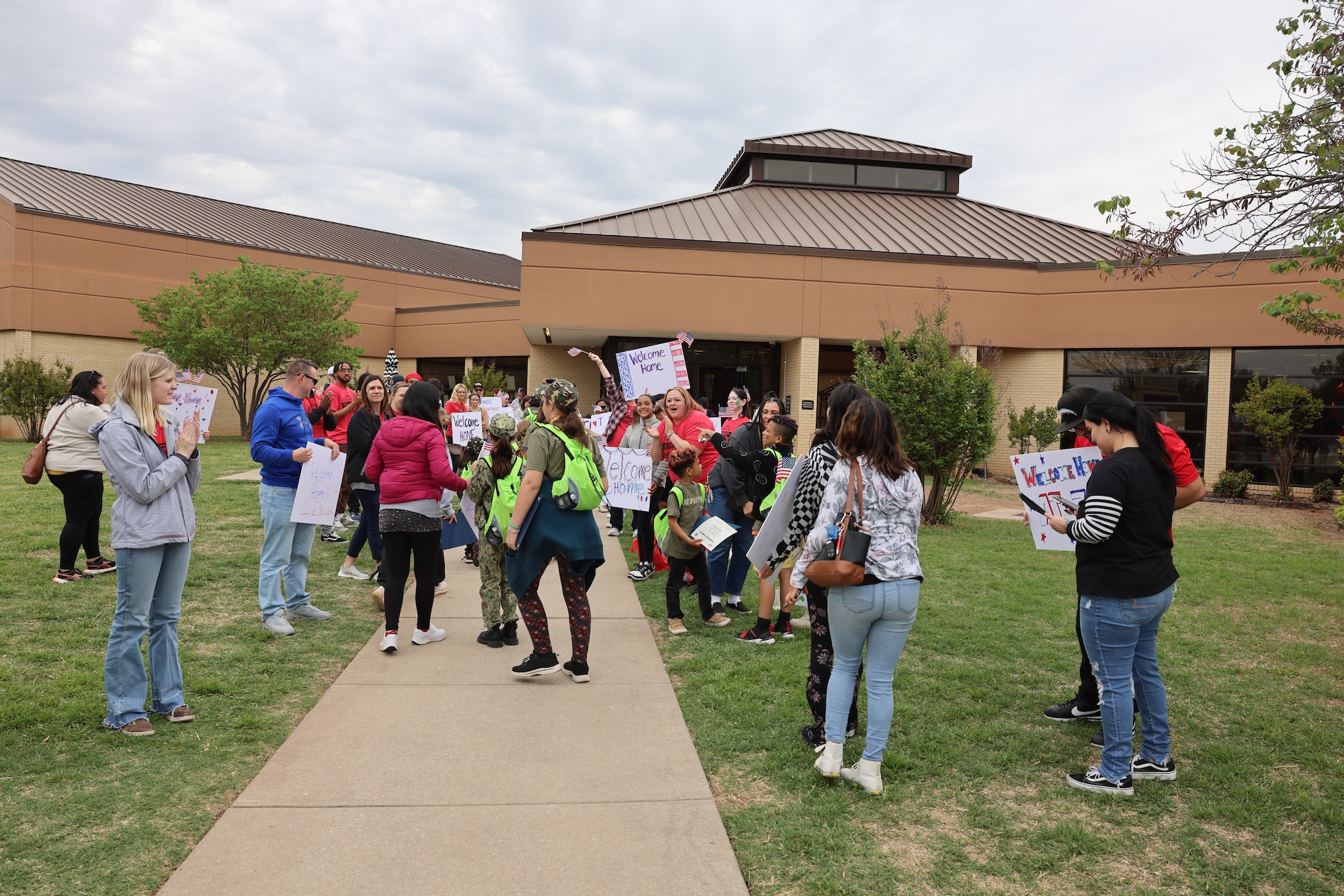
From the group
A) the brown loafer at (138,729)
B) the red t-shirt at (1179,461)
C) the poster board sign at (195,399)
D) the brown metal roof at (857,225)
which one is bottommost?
the brown loafer at (138,729)

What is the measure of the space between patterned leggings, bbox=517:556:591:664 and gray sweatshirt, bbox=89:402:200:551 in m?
2.05

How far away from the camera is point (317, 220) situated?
150ft

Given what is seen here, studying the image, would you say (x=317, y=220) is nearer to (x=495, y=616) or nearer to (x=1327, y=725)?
(x=495, y=616)

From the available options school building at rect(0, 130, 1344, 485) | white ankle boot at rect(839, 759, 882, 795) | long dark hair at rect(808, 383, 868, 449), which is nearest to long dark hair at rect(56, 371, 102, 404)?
long dark hair at rect(808, 383, 868, 449)

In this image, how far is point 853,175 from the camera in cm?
2938

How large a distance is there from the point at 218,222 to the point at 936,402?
118 ft

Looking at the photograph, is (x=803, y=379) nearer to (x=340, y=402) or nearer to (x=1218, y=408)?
(x=1218, y=408)

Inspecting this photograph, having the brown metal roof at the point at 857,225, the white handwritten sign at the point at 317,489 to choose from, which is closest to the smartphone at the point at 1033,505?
the white handwritten sign at the point at 317,489

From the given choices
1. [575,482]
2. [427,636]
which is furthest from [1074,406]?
[427,636]

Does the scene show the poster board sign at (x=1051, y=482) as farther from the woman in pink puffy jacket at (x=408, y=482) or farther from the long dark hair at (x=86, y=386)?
the long dark hair at (x=86, y=386)

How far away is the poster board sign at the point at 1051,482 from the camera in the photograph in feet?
17.0

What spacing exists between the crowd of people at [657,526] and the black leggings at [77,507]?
0.02m

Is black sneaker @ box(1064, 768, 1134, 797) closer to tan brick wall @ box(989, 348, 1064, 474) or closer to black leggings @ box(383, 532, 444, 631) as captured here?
black leggings @ box(383, 532, 444, 631)

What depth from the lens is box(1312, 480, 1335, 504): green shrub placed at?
18672 mm
